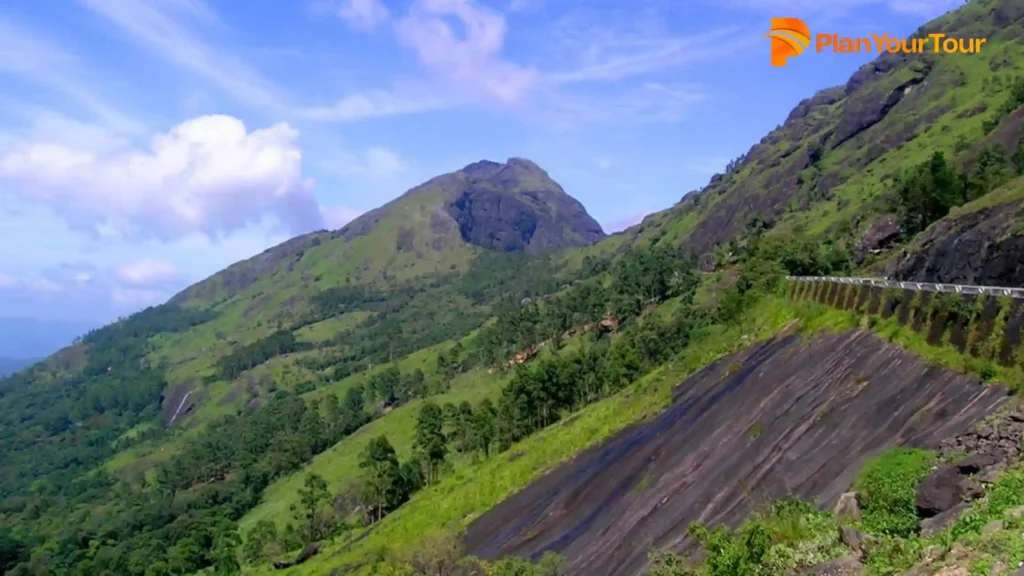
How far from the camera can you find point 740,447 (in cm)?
3622

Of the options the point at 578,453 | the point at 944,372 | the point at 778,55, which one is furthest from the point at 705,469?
the point at 778,55

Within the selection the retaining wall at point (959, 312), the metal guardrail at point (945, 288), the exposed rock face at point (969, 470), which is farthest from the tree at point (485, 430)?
the exposed rock face at point (969, 470)

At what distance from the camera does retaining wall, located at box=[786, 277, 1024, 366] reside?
2608 cm

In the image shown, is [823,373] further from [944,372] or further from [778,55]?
[778,55]

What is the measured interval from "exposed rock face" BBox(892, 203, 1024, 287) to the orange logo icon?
102 feet

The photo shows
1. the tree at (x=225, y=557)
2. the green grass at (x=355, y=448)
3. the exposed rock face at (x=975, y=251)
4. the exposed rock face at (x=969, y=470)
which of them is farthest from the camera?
the green grass at (x=355, y=448)

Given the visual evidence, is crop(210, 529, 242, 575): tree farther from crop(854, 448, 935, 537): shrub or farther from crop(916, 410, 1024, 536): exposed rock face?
crop(916, 410, 1024, 536): exposed rock face

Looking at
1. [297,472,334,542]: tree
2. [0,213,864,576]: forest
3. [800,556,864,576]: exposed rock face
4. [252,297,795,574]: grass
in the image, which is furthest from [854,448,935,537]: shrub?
[297,472,334,542]: tree

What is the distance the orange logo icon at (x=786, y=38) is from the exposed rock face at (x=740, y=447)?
41337 millimetres

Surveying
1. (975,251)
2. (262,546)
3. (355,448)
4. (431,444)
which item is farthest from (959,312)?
(355,448)

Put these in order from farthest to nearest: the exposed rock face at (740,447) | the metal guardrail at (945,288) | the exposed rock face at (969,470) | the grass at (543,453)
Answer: the grass at (543,453) → the exposed rock face at (740,447) → the metal guardrail at (945,288) → the exposed rock face at (969,470)

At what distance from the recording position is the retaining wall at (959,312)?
85.6ft

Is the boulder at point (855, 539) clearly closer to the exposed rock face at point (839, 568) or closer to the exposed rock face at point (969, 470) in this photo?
the exposed rock face at point (839, 568)

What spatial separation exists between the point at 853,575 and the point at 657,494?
21991 mm
